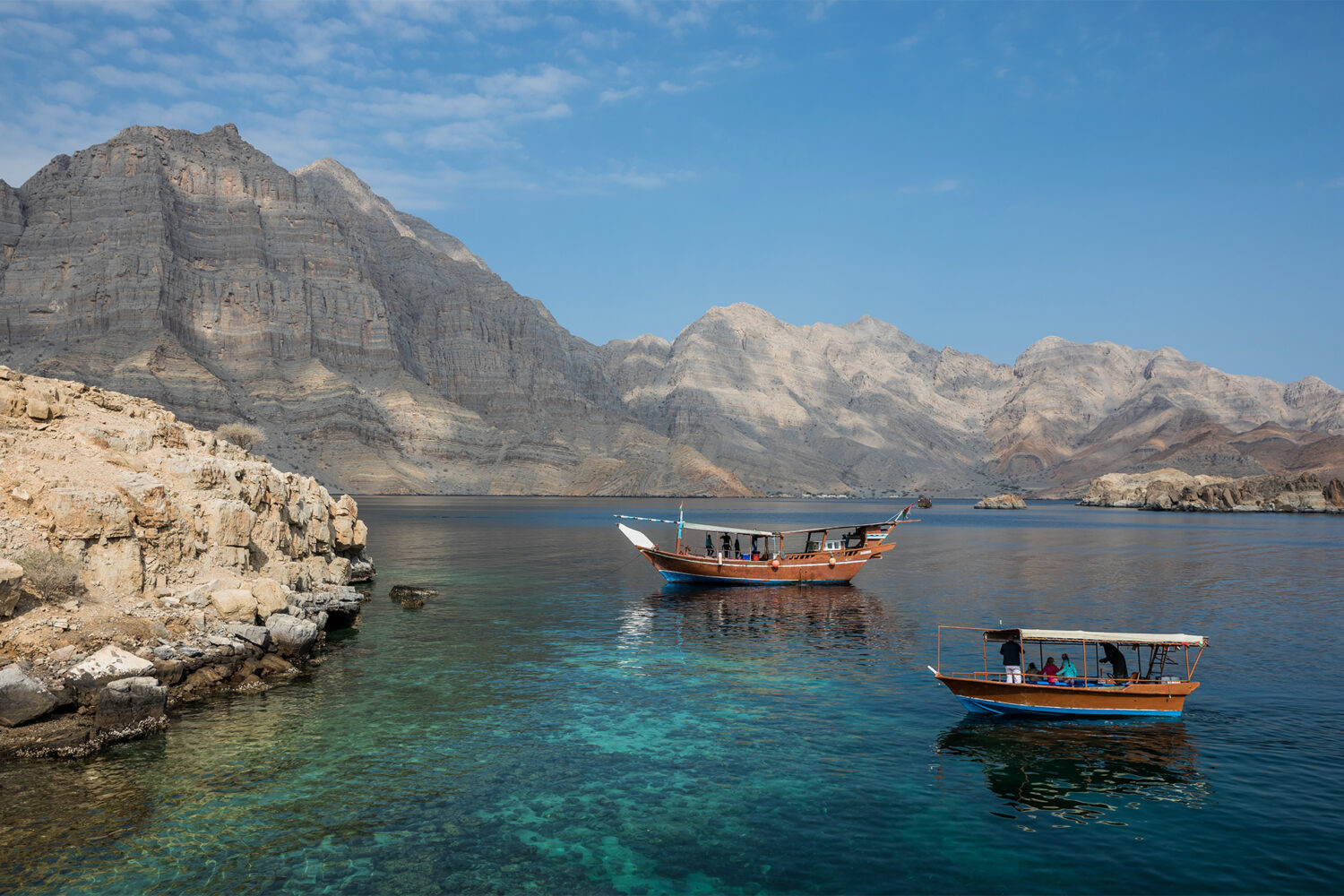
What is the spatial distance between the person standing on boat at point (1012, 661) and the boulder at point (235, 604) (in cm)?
2852

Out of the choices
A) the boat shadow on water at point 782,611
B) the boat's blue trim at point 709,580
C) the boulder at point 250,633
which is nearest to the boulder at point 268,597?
the boulder at point 250,633

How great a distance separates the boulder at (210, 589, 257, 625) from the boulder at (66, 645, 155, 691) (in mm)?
5491

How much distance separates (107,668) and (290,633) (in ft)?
27.2

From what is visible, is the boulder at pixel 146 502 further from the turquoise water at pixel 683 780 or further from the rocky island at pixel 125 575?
the turquoise water at pixel 683 780

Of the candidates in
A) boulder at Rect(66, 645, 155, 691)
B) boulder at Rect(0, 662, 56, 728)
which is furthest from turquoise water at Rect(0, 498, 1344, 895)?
boulder at Rect(66, 645, 155, 691)

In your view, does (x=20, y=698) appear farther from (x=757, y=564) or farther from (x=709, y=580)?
(x=757, y=564)

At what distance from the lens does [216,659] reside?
95.1ft

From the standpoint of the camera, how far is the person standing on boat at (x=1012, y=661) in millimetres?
27609

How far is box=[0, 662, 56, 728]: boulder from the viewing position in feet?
72.5

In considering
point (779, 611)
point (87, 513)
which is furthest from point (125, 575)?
point (779, 611)

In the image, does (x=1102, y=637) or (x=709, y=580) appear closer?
(x=1102, y=637)

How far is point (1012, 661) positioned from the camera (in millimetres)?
28203

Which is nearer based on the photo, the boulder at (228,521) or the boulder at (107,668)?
the boulder at (107,668)

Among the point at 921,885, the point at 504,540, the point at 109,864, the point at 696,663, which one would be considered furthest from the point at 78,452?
the point at 504,540
